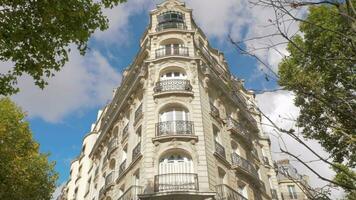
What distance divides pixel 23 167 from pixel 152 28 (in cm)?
1216

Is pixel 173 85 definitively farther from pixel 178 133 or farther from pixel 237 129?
pixel 237 129

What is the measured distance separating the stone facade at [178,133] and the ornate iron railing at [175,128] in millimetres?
49

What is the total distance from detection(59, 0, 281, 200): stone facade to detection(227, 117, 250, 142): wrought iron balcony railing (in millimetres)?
74

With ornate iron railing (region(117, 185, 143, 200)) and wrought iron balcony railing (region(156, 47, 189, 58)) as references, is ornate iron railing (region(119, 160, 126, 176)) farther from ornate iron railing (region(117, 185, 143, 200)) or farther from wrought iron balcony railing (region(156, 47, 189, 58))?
wrought iron balcony railing (region(156, 47, 189, 58))

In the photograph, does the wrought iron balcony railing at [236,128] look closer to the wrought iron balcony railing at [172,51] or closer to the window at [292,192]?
the wrought iron balcony railing at [172,51]

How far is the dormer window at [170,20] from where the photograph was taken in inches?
885

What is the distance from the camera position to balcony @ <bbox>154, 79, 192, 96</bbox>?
Answer: 18.4 m

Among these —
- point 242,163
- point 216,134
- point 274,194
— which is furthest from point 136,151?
point 274,194

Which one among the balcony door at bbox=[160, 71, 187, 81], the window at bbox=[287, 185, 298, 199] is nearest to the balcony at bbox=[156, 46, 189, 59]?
the balcony door at bbox=[160, 71, 187, 81]

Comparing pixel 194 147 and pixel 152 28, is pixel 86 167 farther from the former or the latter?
pixel 194 147

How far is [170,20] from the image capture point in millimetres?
22719

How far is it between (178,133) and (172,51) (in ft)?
20.8

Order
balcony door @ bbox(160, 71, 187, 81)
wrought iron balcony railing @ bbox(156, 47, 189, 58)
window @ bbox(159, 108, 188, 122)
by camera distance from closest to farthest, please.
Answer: window @ bbox(159, 108, 188, 122), balcony door @ bbox(160, 71, 187, 81), wrought iron balcony railing @ bbox(156, 47, 189, 58)

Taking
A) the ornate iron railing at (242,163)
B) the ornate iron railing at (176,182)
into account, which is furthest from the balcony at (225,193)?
the ornate iron railing at (242,163)
